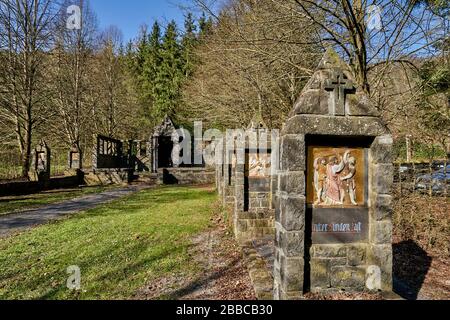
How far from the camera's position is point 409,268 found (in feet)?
19.3

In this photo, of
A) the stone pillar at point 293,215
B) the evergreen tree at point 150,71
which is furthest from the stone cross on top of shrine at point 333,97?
the evergreen tree at point 150,71

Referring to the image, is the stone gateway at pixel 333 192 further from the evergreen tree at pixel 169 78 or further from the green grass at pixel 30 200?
the evergreen tree at pixel 169 78

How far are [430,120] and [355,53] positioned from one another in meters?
3.77

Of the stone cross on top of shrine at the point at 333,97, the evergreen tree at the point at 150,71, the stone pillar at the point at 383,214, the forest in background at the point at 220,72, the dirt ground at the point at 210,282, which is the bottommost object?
the dirt ground at the point at 210,282

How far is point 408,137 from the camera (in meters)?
8.51

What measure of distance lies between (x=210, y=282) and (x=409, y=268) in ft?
12.2

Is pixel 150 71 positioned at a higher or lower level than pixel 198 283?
higher

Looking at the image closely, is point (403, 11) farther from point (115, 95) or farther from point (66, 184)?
point (115, 95)

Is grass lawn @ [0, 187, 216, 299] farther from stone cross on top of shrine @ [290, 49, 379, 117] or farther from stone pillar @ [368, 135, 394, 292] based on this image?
stone cross on top of shrine @ [290, 49, 379, 117]

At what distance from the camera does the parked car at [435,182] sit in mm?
6910

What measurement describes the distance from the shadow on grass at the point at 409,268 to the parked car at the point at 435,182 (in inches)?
51.5

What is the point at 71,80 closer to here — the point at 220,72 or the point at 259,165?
the point at 220,72

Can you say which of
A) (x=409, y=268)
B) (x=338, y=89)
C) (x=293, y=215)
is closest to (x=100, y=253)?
(x=293, y=215)

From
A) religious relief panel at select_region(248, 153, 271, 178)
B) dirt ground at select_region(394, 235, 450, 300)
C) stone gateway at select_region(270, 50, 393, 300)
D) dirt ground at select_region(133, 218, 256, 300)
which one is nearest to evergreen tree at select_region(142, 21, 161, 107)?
religious relief panel at select_region(248, 153, 271, 178)
